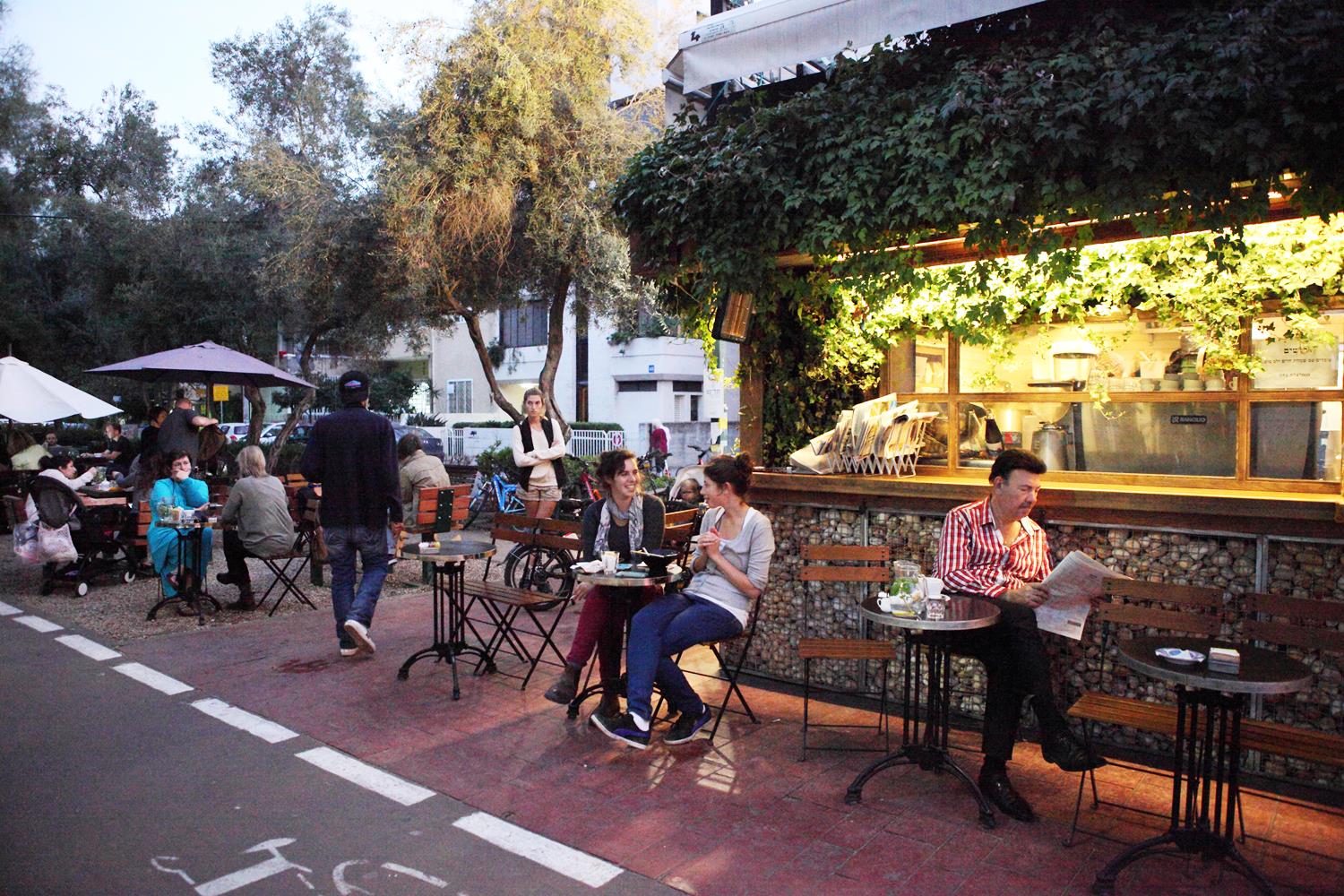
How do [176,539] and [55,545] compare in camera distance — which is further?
[55,545]

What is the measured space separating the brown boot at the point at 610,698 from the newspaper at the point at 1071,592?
229 centimetres

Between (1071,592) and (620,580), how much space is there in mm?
2164

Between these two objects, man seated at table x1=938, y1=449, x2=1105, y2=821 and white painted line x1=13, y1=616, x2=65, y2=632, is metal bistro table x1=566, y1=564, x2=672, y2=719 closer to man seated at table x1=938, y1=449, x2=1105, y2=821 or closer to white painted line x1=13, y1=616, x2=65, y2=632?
man seated at table x1=938, y1=449, x2=1105, y2=821

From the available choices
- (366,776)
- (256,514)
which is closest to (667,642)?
(366,776)

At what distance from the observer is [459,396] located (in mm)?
34656

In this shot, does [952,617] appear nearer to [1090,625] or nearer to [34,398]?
[1090,625]

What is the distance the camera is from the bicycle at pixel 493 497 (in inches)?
502

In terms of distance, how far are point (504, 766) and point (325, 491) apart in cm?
270

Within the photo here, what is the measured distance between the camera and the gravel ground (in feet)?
24.4

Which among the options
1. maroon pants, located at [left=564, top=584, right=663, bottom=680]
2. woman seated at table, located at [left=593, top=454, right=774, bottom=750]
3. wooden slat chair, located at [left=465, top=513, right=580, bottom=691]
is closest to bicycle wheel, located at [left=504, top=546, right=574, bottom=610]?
wooden slat chair, located at [left=465, top=513, right=580, bottom=691]

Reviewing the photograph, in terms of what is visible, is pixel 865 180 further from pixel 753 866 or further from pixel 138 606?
pixel 138 606

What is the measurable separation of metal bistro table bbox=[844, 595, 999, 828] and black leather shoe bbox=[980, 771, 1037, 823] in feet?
0.17

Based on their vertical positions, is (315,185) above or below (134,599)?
above

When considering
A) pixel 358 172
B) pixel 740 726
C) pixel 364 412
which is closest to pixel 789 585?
pixel 740 726
